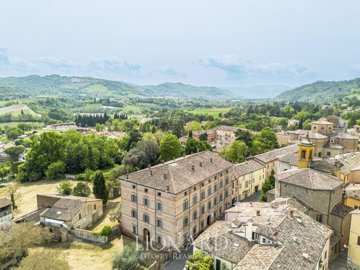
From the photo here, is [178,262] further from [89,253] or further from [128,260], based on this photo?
[89,253]

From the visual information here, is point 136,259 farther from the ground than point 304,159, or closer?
closer

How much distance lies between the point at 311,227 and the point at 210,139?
87689 millimetres

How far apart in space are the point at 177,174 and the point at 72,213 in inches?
701

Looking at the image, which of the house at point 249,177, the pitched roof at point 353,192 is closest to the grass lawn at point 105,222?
the house at point 249,177

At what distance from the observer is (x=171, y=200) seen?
38500 millimetres

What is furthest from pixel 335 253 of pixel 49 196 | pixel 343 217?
pixel 49 196

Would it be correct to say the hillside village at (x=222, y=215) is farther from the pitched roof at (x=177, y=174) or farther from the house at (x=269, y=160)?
the house at (x=269, y=160)

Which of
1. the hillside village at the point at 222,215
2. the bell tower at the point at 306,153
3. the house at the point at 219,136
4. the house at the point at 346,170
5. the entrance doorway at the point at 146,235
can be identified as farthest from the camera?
the house at the point at 219,136

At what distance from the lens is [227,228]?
33.4m

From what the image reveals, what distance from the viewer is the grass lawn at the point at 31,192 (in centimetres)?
5774

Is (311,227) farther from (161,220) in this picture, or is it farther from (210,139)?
(210,139)

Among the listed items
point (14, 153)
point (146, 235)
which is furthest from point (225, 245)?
point (14, 153)

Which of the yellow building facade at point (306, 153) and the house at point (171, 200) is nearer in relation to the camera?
the house at point (171, 200)

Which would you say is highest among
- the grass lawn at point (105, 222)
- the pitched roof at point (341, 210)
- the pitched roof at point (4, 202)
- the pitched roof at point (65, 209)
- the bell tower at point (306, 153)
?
the bell tower at point (306, 153)
